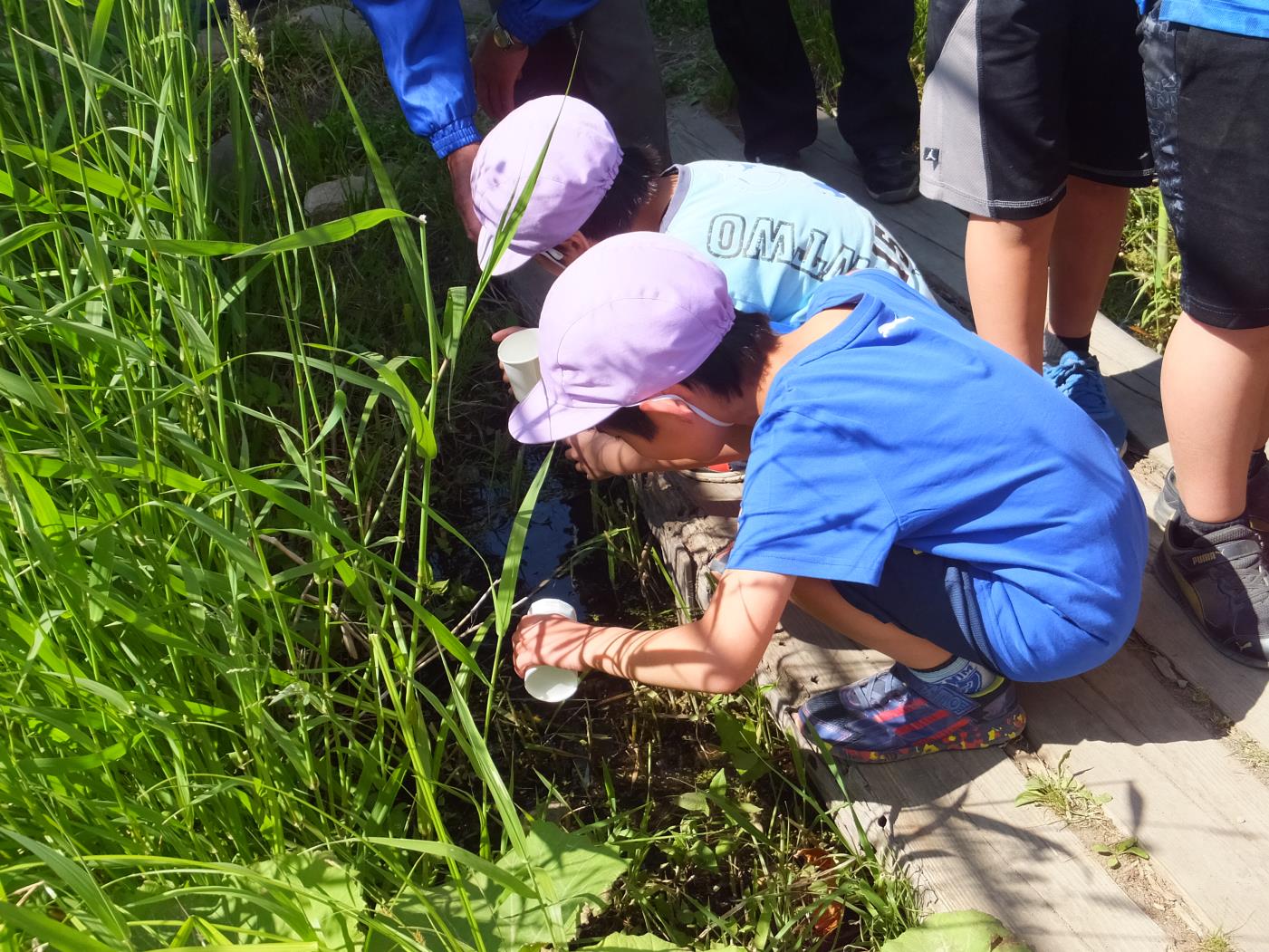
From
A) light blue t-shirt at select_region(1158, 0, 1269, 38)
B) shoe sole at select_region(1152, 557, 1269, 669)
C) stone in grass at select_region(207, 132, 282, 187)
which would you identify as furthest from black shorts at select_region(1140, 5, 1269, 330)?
stone in grass at select_region(207, 132, 282, 187)

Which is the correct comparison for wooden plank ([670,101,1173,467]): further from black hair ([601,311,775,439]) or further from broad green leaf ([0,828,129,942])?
broad green leaf ([0,828,129,942])

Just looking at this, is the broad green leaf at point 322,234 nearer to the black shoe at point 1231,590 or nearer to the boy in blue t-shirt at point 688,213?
the boy in blue t-shirt at point 688,213

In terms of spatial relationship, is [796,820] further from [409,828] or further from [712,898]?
[409,828]

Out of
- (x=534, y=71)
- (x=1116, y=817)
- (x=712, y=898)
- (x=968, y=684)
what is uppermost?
(x=534, y=71)

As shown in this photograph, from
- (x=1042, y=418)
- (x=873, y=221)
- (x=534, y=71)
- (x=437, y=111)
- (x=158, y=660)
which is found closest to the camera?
(x=158, y=660)

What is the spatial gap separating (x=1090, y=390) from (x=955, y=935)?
1186mm

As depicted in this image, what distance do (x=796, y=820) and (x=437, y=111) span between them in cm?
155

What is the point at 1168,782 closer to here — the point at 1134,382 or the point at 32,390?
the point at 1134,382

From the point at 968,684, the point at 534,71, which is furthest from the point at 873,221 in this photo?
the point at 534,71

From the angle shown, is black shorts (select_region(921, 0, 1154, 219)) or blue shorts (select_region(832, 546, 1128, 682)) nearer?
blue shorts (select_region(832, 546, 1128, 682))

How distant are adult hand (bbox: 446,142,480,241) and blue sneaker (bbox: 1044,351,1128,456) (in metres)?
1.21

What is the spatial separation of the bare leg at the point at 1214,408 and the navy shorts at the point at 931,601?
44 centimetres

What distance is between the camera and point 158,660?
1386 mm

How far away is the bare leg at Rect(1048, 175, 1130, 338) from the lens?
217cm
